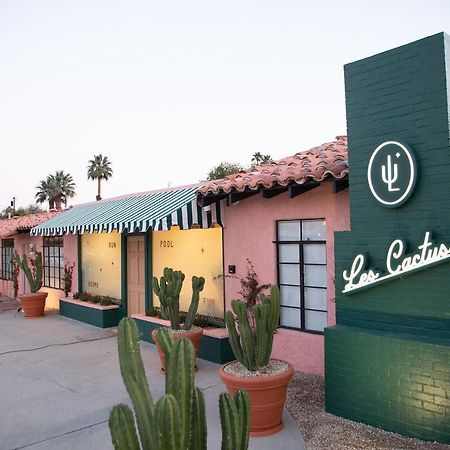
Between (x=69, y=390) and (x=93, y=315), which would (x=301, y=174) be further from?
(x=93, y=315)

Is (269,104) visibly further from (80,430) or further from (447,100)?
(80,430)

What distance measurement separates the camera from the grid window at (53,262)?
57.1 ft

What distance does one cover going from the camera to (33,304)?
15.6 m

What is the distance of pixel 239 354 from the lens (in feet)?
21.2

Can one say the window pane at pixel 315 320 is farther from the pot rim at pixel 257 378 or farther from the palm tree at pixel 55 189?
the palm tree at pixel 55 189

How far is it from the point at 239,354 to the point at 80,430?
2456 mm

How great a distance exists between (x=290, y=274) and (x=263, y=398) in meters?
3.37

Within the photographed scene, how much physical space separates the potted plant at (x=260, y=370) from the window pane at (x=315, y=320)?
1.99 meters

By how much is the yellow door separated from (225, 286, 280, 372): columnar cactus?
7053 mm

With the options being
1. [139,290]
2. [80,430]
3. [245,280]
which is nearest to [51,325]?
[139,290]

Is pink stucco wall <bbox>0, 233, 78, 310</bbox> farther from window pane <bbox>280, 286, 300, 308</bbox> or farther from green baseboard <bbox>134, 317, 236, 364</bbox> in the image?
window pane <bbox>280, 286, 300, 308</bbox>

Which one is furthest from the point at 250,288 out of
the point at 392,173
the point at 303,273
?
the point at 392,173

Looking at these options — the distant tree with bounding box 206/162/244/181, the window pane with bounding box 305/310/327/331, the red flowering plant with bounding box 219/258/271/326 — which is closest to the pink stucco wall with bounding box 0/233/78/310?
the red flowering plant with bounding box 219/258/271/326

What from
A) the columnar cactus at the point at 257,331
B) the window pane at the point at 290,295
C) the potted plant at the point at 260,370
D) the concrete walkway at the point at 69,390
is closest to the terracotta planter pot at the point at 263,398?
the potted plant at the point at 260,370
